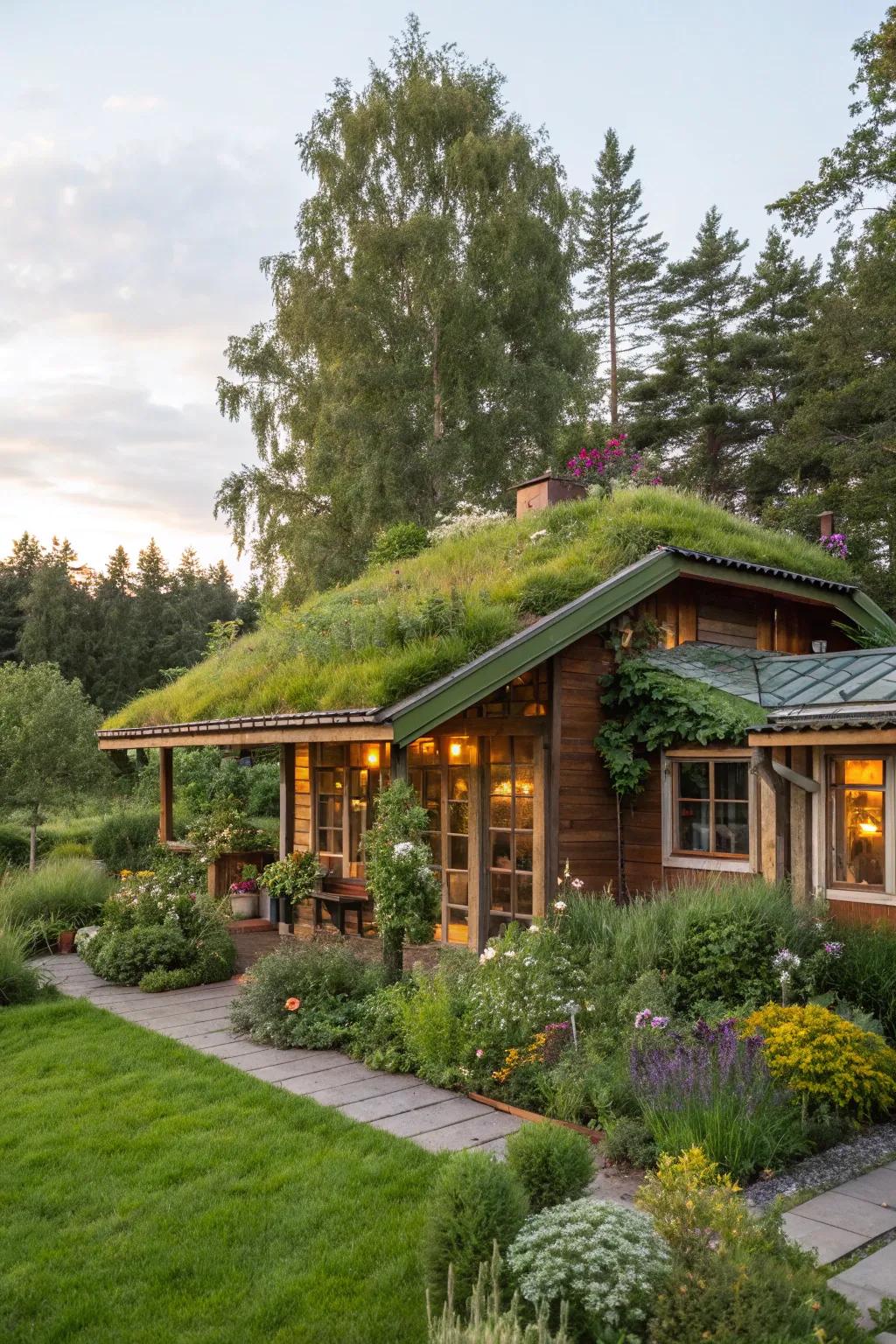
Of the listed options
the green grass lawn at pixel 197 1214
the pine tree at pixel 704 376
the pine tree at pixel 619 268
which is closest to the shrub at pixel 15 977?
the green grass lawn at pixel 197 1214

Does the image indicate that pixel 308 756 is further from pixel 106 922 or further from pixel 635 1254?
pixel 635 1254

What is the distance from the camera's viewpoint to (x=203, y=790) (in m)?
18.7

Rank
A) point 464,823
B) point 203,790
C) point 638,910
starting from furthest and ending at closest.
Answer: point 203,790
point 464,823
point 638,910

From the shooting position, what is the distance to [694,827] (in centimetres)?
883

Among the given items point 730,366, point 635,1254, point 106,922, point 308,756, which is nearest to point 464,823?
point 308,756

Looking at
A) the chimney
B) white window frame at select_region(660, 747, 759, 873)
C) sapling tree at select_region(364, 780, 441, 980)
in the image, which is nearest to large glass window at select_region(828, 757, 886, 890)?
white window frame at select_region(660, 747, 759, 873)

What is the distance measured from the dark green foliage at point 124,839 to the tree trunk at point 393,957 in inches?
361

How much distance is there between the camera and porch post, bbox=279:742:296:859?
11.5 metres

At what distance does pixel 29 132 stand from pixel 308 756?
25.1 ft

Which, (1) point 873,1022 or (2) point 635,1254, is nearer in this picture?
(2) point 635,1254

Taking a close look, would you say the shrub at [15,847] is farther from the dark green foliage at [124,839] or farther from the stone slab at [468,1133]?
the stone slab at [468,1133]

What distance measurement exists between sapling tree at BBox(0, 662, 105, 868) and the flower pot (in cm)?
395

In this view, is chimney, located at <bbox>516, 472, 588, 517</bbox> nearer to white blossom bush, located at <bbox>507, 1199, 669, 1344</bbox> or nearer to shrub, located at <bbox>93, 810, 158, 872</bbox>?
shrub, located at <bbox>93, 810, 158, 872</bbox>

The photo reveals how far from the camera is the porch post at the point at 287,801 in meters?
11.5
